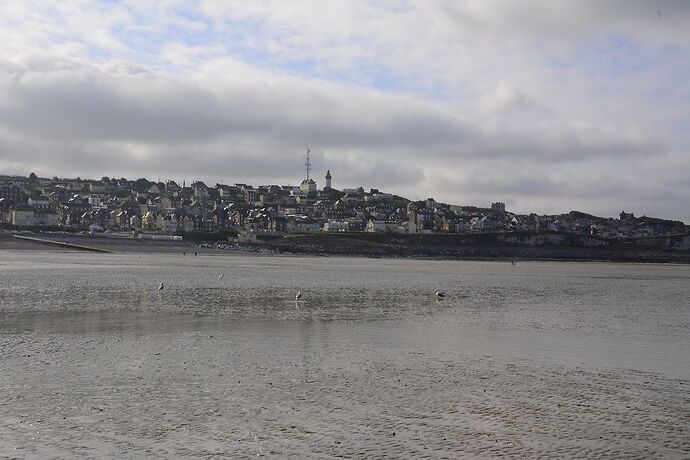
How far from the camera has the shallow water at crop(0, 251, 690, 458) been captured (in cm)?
1303

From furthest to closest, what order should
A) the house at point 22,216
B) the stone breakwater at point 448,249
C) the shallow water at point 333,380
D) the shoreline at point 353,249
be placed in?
the house at point 22,216, the stone breakwater at point 448,249, the shoreline at point 353,249, the shallow water at point 333,380

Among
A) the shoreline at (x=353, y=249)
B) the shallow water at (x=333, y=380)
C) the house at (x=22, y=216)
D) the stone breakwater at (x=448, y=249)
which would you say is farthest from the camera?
the house at (x=22, y=216)

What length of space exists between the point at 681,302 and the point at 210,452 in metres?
40.3

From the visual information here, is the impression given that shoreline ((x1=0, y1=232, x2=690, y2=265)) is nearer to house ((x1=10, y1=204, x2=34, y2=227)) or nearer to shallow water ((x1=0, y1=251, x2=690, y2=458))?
house ((x1=10, y1=204, x2=34, y2=227))

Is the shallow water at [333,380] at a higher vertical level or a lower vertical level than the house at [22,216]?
lower

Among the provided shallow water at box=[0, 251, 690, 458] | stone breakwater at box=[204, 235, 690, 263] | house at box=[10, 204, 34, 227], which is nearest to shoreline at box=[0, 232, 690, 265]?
stone breakwater at box=[204, 235, 690, 263]

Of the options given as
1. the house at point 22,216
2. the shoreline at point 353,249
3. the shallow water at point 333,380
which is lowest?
the shallow water at point 333,380

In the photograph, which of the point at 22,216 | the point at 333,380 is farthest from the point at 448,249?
the point at 333,380

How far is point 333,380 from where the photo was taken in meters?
18.1

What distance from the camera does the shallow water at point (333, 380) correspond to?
1303 centimetres

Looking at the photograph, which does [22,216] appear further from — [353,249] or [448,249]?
[448,249]

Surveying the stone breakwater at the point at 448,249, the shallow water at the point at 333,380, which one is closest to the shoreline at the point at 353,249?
the stone breakwater at the point at 448,249

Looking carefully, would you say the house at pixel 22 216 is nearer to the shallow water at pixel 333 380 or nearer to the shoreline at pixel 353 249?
the shoreline at pixel 353 249

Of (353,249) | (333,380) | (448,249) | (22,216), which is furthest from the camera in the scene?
(22,216)
